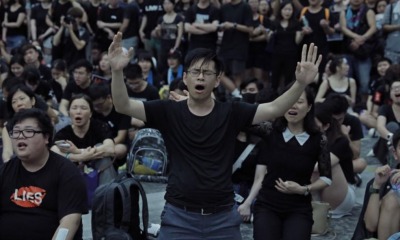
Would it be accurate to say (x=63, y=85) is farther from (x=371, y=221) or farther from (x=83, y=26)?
(x=371, y=221)

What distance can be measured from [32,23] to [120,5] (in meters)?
1.74

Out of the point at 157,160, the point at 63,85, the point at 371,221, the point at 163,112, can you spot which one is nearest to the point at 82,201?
the point at 163,112

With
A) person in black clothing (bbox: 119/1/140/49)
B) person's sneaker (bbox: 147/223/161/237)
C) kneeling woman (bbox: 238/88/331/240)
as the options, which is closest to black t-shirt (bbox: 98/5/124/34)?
person in black clothing (bbox: 119/1/140/49)

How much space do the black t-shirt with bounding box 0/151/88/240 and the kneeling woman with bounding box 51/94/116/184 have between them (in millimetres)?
2207

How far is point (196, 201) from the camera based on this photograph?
12.7ft

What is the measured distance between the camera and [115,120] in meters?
7.86

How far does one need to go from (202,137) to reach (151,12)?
9425 millimetres

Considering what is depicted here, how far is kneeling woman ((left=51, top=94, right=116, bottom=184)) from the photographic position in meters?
6.68

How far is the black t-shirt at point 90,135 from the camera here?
6.87 m

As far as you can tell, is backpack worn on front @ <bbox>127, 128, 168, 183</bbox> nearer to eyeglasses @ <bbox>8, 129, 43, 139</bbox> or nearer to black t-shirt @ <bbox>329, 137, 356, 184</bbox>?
black t-shirt @ <bbox>329, 137, 356, 184</bbox>

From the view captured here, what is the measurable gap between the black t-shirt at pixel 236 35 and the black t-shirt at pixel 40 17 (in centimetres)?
381

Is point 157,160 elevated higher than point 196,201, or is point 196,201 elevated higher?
point 196,201

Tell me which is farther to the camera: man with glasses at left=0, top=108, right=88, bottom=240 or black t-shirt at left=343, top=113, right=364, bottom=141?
black t-shirt at left=343, top=113, right=364, bottom=141

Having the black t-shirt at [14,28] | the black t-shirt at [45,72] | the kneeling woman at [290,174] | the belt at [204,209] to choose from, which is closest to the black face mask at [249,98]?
the kneeling woman at [290,174]
